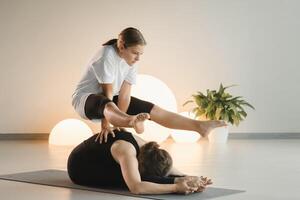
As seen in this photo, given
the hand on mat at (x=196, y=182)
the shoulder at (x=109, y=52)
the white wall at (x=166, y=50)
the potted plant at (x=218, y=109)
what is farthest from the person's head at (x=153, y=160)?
the white wall at (x=166, y=50)

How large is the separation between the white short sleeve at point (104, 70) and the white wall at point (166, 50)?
133 inches

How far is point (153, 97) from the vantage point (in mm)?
6609

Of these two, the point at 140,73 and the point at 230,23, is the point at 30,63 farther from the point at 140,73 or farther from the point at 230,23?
the point at 230,23

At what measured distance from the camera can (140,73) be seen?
296 inches

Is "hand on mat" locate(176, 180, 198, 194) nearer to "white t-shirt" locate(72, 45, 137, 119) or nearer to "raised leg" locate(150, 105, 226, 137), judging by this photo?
"raised leg" locate(150, 105, 226, 137)

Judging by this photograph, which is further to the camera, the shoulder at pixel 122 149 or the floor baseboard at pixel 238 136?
the floor baseboard at pixel 238 136

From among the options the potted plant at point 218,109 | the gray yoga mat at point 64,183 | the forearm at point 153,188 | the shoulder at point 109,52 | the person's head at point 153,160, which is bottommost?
the gray yoga mat at point 64,183

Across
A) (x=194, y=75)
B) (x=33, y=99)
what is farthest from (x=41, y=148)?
(x=194, y=75)

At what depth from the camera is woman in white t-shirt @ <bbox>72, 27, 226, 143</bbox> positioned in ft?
12.7

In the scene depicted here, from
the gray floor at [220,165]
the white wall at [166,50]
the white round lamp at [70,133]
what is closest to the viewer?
the gray floor at [220,165]

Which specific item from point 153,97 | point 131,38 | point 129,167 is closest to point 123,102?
point 131,38

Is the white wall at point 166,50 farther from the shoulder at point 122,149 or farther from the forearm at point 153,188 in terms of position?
the forearm at point 153,188

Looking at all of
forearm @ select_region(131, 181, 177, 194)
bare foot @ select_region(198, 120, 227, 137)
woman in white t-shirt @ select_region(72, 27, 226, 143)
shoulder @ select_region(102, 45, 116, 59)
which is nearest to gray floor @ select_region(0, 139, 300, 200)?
forearm @ select_region(131, 181, 177, 194)

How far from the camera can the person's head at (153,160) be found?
3438mm
